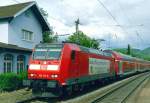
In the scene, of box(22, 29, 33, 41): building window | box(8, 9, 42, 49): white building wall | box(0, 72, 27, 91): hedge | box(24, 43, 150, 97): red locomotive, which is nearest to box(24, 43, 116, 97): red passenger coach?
box(24, 43, 150, 97): red locomotive

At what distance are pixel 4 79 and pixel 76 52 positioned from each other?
490 cm

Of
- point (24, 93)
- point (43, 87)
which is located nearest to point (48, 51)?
point (43, 87)

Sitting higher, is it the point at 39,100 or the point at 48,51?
the point at 48,51

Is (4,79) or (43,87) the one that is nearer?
(43,87)

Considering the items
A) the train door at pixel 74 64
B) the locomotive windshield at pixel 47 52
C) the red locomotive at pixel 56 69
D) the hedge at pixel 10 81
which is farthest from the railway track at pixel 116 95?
the hedge at pixel 10 81

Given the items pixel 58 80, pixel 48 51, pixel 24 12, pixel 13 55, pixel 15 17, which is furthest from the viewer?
pixel 24 12

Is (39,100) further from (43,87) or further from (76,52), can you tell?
(76,52)

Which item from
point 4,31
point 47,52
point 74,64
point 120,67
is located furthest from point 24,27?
point 120,67

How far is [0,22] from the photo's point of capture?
29.7 metres

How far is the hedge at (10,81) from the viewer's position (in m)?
21.4

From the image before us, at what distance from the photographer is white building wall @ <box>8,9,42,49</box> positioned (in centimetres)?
2982

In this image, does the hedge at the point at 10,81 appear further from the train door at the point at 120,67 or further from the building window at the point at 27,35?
the train door at the point at 120,67

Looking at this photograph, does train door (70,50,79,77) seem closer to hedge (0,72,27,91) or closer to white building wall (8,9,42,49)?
hedge (0,72,27,91)

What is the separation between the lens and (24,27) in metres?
31.8
